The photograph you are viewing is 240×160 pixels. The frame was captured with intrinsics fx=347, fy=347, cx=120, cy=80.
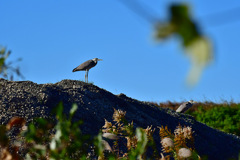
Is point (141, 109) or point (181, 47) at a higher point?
point (141, 109)

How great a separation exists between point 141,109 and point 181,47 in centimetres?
730

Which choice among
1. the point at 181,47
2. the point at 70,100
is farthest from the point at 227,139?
the point at 181,47

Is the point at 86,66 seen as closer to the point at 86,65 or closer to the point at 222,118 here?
the point at 86,65

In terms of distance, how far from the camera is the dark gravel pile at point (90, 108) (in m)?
6.42

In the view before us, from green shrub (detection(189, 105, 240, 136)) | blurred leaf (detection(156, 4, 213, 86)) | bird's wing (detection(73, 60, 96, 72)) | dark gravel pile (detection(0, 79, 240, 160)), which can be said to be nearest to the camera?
blurred leaf (detection(156, 4, 213, 86))

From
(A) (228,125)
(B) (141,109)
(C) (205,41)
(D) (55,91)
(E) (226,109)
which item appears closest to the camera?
(C) (205,41)

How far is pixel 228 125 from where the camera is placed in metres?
10.8

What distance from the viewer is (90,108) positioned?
22.4 feet

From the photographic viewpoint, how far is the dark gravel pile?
642 cm

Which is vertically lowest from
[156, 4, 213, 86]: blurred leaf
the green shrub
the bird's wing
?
[156, 4, 213, 86]: blurred leaf

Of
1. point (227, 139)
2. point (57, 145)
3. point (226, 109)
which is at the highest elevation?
point (226, 109)

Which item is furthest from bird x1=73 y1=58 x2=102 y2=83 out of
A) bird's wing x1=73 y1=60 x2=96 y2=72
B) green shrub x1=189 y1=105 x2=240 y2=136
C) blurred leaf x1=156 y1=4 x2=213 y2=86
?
blurred leaf x1=156 y1=4 x2=213 y2=86

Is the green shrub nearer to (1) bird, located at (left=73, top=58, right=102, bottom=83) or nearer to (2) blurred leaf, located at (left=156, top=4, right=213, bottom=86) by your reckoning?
(1) bird, located at (left=73, top=58, right=102, bottom=83)

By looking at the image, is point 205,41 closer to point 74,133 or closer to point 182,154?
point 74,133
